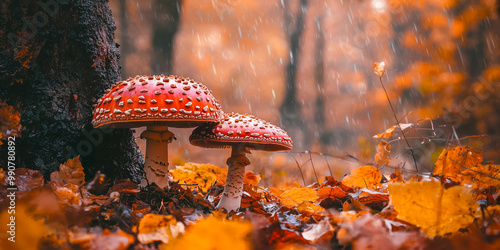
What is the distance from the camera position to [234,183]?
8.08 ft

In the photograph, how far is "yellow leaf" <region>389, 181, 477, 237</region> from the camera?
3.53 ft

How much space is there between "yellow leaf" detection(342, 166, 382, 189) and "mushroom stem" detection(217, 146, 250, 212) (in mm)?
794

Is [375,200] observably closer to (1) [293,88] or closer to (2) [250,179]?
(2) [250,179]

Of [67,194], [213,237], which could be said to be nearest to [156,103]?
[67,194]

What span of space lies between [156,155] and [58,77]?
845 mm

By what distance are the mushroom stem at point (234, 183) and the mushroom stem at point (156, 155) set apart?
464 mm

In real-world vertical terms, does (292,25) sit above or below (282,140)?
above

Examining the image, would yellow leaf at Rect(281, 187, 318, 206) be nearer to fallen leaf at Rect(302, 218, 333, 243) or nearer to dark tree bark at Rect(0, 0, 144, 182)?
fallen leaf at Rect(302, 218, 333, 243)

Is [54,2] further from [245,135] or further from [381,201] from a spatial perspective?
[381,201]

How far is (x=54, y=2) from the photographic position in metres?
2.07

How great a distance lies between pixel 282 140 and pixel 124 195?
3.74 ft

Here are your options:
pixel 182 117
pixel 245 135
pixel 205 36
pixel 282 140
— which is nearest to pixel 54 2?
pixel 182 117

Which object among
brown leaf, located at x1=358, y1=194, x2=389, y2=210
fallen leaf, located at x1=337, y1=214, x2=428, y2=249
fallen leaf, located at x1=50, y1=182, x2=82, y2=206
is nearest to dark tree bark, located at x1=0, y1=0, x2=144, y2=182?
fallen leaf, located at x1=50, y1=182, x2=82, y2=206

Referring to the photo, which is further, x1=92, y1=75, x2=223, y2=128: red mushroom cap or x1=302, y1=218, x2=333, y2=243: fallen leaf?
x1=92, y1=75, x2=223, y2=128: red mushroom cap
